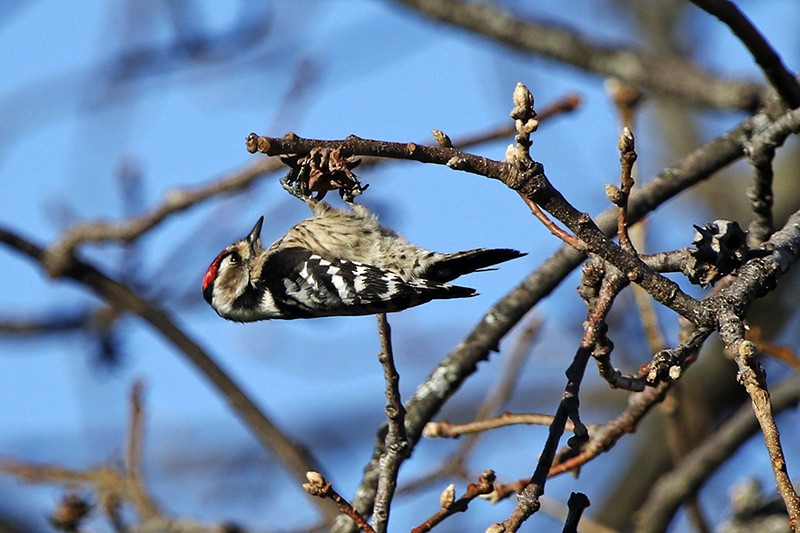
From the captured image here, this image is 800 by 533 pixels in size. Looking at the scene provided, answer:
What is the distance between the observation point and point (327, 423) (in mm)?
10047

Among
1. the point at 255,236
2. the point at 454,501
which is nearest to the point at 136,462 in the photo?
the point at 255,236

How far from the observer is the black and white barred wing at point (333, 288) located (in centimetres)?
324

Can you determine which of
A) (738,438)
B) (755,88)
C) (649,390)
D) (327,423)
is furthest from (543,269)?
(327,423)

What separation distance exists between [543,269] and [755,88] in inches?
96.5

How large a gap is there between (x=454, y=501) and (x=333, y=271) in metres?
1.43

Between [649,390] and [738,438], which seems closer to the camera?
[649,390]

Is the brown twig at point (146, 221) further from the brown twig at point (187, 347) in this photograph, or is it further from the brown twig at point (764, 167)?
the brown twig at point (764, 167)

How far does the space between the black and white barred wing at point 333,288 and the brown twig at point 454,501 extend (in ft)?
2.69

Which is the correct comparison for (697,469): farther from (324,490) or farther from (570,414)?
(324,490)

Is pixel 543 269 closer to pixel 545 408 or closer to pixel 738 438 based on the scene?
pixel 738 438

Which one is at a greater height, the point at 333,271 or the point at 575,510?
the point at 333,271

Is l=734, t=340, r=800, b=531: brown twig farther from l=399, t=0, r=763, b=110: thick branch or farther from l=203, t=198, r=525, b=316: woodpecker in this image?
l=399, t=0, r=763, b=110: thick branch

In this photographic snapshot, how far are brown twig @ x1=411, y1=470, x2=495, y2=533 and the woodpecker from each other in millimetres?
817

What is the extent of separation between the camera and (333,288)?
11.6 feet
